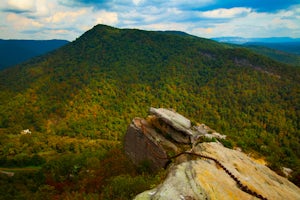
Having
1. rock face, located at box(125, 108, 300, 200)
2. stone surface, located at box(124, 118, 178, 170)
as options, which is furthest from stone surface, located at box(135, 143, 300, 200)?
stone surface, located at box(124, 118, 178, 170)

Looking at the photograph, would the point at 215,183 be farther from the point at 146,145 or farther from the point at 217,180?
the point at 146,145

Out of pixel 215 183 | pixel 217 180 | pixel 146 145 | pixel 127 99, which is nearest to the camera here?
pixel 215 183

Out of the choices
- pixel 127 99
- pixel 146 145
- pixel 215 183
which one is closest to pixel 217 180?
pixel 215 183

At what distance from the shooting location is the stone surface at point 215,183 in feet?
27.3

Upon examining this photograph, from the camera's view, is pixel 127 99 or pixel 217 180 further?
pixel 127 99

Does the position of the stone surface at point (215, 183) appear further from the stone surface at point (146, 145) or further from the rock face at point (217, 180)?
the stone surface at point (146, 145)

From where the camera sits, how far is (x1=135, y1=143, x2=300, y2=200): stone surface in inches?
328

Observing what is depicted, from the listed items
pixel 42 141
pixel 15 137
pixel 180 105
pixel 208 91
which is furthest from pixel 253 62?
pixel 15 137

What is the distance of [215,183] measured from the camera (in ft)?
29.7

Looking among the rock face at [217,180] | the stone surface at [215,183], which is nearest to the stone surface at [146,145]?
the rock face at [217,180]

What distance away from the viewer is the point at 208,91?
15375cm

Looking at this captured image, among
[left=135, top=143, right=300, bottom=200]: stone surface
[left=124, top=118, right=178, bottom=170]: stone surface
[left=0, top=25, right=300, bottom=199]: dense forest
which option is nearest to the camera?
[left=135, top=143, right=300, bottom=200]: stone surface

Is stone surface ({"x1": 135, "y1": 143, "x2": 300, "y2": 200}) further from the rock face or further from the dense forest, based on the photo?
the dense forest

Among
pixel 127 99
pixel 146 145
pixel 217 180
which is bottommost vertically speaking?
pixel 127 99
